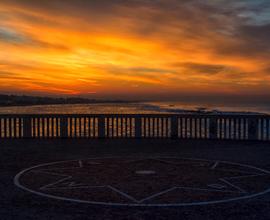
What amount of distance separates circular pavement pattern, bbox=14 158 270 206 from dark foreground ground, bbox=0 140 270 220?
0.30 metres

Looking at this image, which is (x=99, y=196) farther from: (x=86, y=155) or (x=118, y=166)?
(x=86, y=155)

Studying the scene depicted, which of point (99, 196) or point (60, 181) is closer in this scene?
point (99, 196)

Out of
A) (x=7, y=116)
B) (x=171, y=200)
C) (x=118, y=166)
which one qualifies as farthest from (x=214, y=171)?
(x=7, y=116)

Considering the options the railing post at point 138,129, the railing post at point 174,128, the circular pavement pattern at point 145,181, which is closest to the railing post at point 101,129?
the railing post at point 138,129

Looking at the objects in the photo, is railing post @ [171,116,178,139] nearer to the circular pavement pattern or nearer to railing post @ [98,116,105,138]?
railing post @ [98,116,105,138]

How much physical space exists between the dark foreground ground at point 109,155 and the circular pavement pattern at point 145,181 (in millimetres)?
298

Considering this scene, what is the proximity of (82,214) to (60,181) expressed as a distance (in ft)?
8.00

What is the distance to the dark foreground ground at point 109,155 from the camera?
5.62 metres

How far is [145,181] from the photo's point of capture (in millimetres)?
7926

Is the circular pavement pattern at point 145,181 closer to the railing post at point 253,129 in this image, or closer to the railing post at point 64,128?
the railing post at point 253,129

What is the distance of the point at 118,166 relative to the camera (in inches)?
384

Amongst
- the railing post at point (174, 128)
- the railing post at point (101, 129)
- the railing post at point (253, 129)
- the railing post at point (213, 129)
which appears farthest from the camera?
the railing post at point (101, 129)

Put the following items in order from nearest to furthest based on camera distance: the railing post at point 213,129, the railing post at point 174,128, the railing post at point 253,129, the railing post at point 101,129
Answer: the railing post at point 253,129 < the railing post at point 213,129 < the railing post at point 174,128 < the railing post at point 101,129

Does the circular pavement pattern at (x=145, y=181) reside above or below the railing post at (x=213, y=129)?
below
